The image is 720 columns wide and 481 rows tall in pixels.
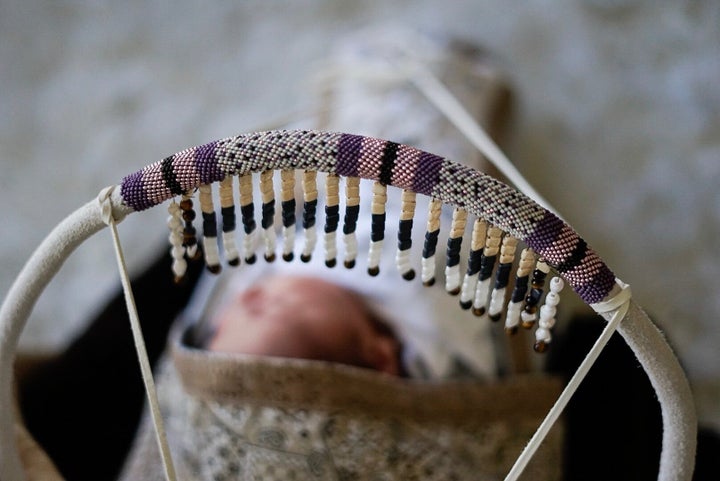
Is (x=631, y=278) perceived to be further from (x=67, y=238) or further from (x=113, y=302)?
(x=67, y=238)

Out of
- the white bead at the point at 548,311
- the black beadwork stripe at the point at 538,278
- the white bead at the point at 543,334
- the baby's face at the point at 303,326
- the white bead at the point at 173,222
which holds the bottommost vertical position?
the baby's face at the point at 303,326

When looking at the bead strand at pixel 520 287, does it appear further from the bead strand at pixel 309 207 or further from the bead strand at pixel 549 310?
the bead strand at pixel 309 207

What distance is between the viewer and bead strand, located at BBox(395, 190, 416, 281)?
46cm

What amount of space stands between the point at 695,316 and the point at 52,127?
4.55ft

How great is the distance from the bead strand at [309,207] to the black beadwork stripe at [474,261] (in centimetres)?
12

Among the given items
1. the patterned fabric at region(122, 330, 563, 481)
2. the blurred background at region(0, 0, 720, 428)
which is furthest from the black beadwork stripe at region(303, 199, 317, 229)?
the blurred background at region(0, 0, 720, 428)

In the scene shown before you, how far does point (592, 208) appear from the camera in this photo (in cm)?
135

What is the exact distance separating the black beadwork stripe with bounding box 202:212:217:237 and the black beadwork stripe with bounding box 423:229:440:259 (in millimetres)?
155

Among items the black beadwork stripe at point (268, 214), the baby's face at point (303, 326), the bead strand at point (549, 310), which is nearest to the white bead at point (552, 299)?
the bead strand at point (549, 310)

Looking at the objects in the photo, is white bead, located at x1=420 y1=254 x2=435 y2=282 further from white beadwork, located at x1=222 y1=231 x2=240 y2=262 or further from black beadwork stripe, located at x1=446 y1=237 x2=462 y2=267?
white beadwork, located at x1=222 y1=231 x2=240 y2=262

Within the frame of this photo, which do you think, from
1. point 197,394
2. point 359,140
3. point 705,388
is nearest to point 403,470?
point 197,394

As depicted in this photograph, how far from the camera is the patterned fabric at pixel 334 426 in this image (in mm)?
650

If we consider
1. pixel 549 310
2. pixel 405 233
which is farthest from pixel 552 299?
pixel 405 233

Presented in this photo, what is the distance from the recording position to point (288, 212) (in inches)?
19.2
